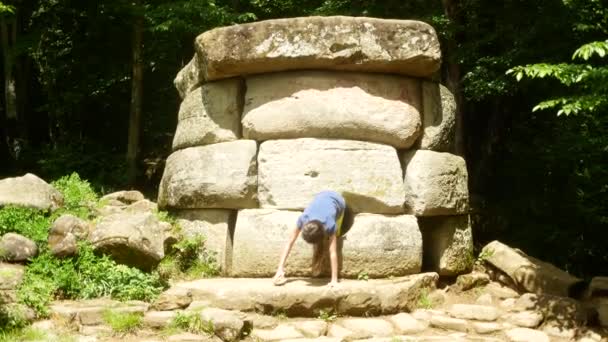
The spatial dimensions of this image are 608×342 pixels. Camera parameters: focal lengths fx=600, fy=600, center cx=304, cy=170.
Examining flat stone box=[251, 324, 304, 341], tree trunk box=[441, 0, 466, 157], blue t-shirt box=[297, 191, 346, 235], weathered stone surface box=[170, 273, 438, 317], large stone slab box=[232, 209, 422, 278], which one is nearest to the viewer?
flat stone box=[251, 324, 304, 341]

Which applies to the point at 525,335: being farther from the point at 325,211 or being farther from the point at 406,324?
the point at 325,211

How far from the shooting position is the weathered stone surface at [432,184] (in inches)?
264

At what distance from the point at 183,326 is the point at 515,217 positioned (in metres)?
7.45

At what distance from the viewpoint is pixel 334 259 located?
19.0ft

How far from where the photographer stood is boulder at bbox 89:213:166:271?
18.5ft

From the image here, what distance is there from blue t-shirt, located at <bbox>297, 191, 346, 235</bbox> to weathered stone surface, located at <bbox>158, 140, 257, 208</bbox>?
954 mm

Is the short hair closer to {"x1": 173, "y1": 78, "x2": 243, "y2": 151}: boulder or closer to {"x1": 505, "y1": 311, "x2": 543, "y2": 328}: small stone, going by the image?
{"x1": 173, "y1": 78, "x2": 243, "y2": 151}: boulder

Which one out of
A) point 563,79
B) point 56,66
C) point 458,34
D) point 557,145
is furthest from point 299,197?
point 56,66

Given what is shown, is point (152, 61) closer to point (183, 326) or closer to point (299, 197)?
point (299, 197)

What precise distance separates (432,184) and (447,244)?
2.55 ft

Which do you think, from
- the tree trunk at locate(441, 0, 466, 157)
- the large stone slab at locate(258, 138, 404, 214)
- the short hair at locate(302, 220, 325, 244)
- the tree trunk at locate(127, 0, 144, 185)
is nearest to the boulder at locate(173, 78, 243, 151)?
the large stone slab at locate(258, 138, 404, 214)

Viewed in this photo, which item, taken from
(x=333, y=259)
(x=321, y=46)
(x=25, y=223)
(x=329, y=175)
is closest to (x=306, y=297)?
(x=333, y=259)

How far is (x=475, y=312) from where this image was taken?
19.4ft

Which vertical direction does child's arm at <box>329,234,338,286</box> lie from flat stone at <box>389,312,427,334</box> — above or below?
above
